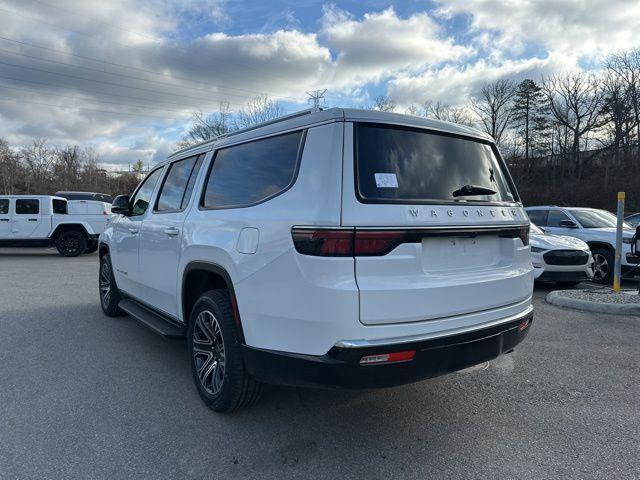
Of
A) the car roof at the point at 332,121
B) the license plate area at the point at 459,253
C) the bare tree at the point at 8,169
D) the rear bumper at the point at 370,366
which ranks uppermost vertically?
the bare tree at the point at 8,169

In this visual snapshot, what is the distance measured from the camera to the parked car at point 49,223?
571 inches

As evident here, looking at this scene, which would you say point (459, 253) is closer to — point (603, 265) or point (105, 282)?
point (105, 282)

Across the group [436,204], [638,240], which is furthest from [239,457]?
[638,240]

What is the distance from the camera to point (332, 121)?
8.76 ft

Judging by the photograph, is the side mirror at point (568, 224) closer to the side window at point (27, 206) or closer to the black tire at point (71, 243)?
the black tire at point (71, 243)

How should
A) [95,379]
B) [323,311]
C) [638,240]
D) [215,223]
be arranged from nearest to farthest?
[323,311]
[215,223]
[95,379]
[638,240]

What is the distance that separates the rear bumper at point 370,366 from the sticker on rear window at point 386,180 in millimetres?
882

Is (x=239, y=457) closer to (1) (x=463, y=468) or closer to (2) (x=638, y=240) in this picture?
(1) (x=463, y=468)

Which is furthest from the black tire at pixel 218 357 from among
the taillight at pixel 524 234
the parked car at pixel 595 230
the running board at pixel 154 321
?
the parked car at pixel 595 230

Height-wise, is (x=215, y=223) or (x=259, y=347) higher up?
(x=215, y=223)

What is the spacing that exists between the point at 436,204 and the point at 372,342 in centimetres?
90

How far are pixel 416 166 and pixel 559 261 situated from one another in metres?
6.48

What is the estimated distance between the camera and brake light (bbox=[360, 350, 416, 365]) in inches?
95.9

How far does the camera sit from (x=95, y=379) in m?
3.94
